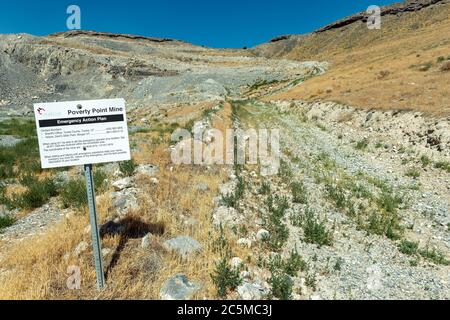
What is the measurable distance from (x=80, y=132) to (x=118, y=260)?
2.33 m

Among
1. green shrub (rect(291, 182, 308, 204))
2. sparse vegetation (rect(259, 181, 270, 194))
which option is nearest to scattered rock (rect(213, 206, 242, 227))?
sparse vegetation (rect(259, 181, 270, 194))

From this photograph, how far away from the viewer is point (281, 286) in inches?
181

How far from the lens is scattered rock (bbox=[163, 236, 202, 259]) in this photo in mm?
5434

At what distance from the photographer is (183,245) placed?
560 centimetres

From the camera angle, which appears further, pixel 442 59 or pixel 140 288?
pixel 442 59

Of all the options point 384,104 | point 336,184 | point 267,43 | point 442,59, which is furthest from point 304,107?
point 267,43

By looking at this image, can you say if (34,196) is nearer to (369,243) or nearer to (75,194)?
(75,194)

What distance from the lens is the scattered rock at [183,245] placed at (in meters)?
5.43

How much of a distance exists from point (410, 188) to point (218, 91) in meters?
43.9

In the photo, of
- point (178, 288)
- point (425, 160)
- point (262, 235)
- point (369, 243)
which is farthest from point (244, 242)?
point (425, 160)

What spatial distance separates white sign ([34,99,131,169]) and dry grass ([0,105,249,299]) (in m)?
1.82

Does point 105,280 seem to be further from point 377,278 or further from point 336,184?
point 336,184

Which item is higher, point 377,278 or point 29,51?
point 29,51

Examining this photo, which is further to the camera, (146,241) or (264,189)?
(264,189)
